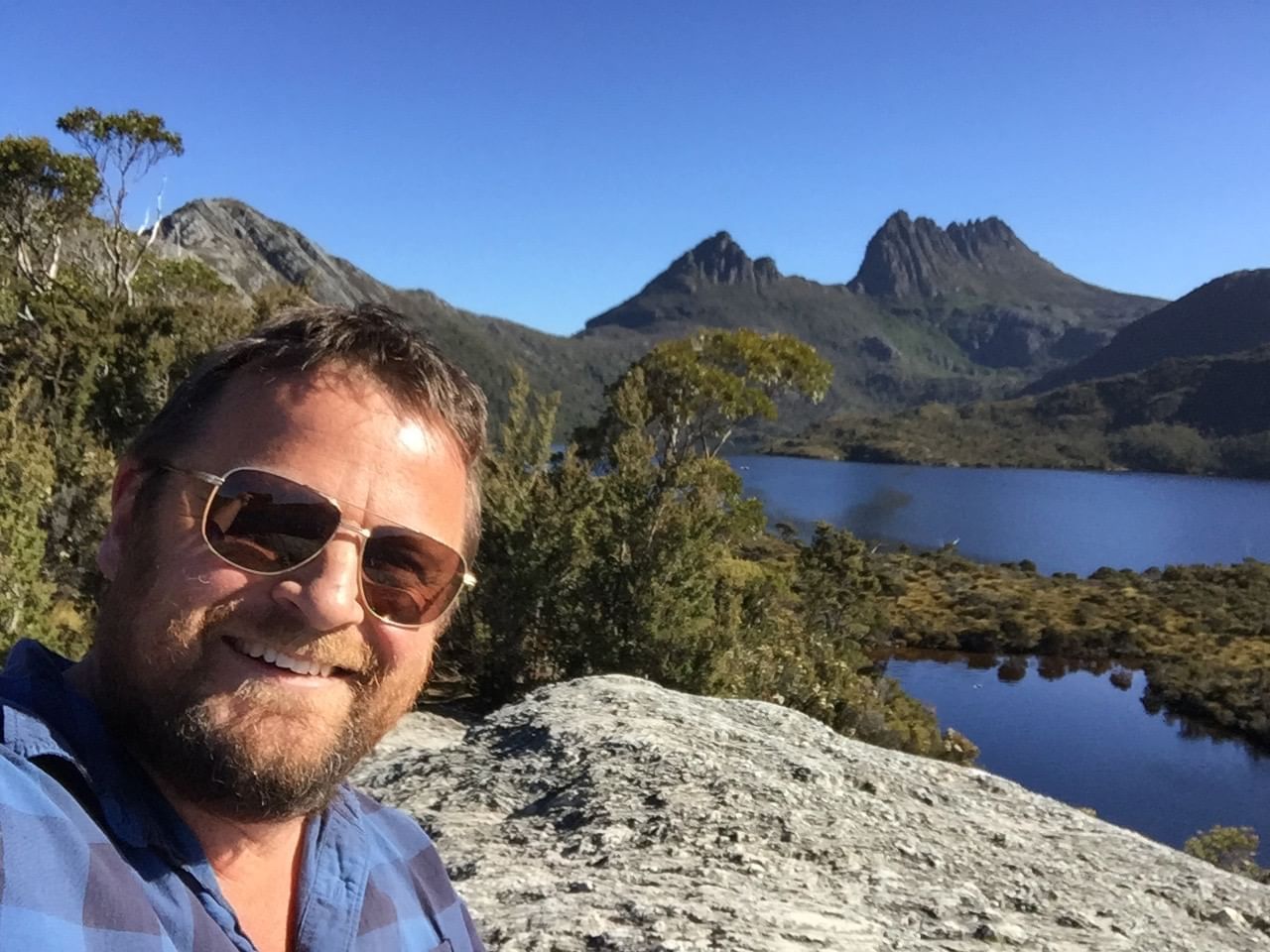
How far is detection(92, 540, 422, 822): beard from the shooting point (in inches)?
48.4

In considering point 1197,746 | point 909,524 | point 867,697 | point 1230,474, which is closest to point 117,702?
point 867,697

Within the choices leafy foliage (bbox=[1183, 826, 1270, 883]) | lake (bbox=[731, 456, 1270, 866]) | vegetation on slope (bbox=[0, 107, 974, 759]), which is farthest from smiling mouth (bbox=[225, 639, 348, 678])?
lake (bbox=[731, 456, 1270, 866])

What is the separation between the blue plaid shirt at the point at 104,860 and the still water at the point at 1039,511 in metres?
57.2

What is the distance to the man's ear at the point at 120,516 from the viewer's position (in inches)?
53.9

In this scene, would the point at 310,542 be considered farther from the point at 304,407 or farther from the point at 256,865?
the point at 256,865

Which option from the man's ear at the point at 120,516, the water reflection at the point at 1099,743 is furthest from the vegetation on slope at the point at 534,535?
the water reflection at the point at 1099,743

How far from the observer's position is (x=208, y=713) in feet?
4.08

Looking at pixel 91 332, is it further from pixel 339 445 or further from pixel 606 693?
pixel 339 445

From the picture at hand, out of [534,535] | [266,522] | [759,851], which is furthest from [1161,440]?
[266,522]

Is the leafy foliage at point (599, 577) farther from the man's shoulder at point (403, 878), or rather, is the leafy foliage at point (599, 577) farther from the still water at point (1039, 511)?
the still water at point (1039, 511)

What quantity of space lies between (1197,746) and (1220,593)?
107ft

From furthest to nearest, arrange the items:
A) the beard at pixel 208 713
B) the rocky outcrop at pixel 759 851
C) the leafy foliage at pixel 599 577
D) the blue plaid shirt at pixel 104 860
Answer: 1. the leafy foliage at pixel 599 577
2. the rocky outcrop at pixel 759 851
3. the beard at pixel 208 713
4. the blue plaid shirt at pixel 104 860

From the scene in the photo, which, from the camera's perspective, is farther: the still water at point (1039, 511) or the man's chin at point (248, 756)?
the still water at point (1039, 511)

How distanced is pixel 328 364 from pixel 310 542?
10.8 inches
